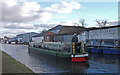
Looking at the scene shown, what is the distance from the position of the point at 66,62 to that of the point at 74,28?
112 ft

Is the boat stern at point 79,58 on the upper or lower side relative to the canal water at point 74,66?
upper

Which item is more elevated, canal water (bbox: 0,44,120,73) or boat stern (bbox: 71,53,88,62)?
boat stern (bbox: 71,53,88,62)

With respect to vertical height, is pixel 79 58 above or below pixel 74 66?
above

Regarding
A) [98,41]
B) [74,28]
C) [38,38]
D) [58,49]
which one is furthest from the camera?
[38,38]

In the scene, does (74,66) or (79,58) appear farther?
(79,58)

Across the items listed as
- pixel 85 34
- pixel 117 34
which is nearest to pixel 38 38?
pixel 85 34

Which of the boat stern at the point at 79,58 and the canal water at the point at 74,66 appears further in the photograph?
the boat stern at the point at 79,58

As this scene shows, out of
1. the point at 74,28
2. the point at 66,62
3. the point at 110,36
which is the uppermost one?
the point at 74,28

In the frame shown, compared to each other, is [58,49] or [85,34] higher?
[85,34]

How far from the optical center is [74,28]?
45.6 m

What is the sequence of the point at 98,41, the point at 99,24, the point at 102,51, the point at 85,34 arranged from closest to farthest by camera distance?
the point at 102,51 < the point at 98,41 < the point at 85,34 < the point at 99,24

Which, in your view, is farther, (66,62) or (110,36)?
(110,36)

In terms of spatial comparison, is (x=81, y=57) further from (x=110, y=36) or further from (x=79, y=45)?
(x=110, y=36)

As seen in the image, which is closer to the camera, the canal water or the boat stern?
→ the canal water
